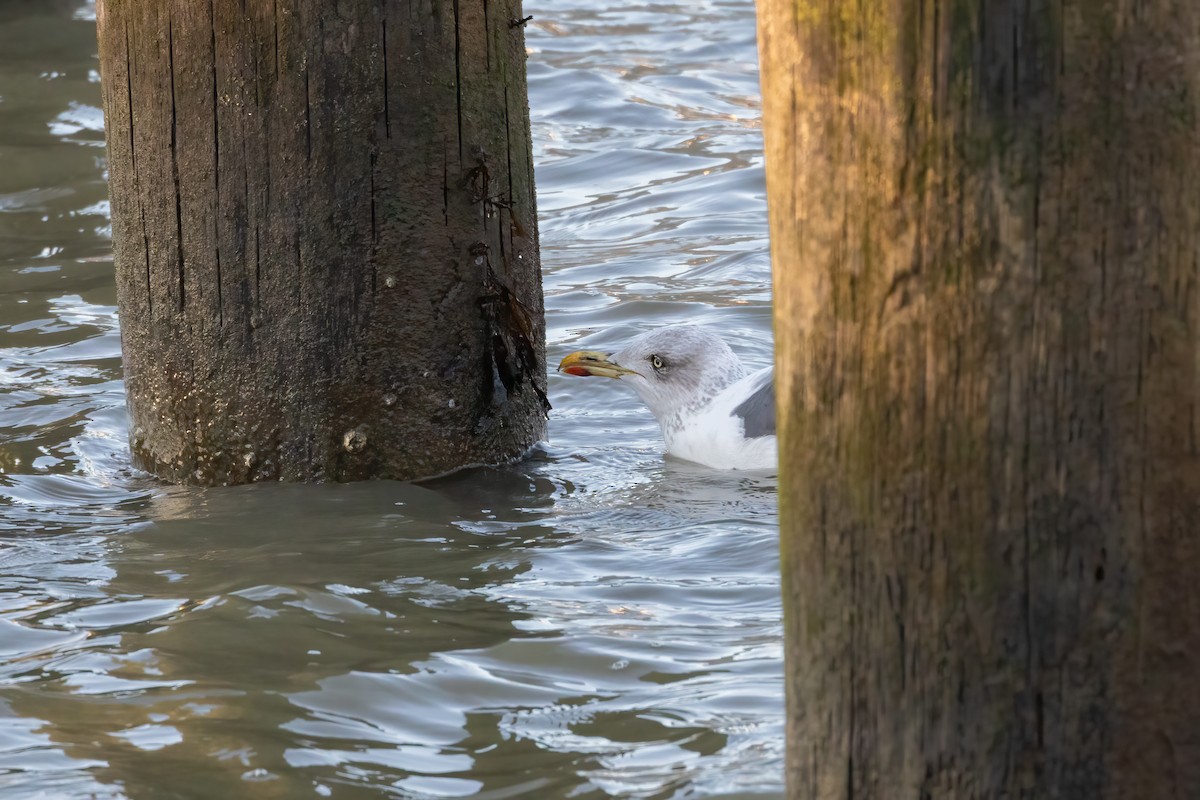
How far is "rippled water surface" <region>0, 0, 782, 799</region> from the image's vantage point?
11.7 feet

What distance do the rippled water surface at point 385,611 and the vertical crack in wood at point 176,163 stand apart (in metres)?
0.66

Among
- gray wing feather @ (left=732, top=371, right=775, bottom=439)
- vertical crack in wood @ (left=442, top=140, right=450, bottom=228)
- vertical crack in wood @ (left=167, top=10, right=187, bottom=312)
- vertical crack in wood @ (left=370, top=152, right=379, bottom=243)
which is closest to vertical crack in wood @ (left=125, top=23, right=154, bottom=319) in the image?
vertical crack in wood @ (left=167, top=10, right=187, bottom=312)

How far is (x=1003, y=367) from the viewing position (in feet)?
8.34

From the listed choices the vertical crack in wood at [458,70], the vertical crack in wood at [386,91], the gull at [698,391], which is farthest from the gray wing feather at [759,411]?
the vertical crack in wood at [386,91]

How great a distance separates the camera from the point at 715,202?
1029 centimetres

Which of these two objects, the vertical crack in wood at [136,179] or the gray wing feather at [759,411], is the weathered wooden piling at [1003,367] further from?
the gray wing feather at [759,411]

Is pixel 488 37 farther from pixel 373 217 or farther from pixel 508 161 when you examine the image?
pixel 373 217

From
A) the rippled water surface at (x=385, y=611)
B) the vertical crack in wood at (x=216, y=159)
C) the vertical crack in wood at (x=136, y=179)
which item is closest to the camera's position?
the rippled water surface at (x=385, y=611)

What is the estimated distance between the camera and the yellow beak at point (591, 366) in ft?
22.2

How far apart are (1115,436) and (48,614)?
9.49 feet

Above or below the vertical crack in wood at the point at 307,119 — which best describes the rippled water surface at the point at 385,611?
below

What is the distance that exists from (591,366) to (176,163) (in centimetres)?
219

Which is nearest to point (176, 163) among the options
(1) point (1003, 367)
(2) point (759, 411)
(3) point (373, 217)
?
(3) point (373, 217)

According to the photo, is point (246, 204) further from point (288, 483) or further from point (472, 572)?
point (472, 572)
